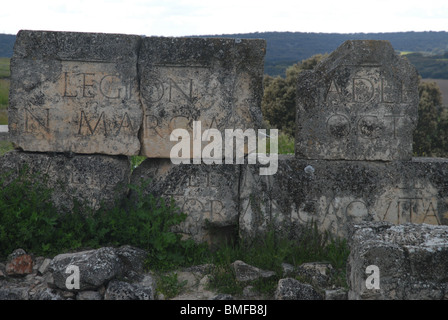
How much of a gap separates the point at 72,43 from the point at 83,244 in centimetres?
188

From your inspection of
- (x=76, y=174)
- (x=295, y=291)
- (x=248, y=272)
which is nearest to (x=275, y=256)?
(x=248, y=272)

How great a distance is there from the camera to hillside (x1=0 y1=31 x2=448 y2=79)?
38.1 m

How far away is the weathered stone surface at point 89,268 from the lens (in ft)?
12.4

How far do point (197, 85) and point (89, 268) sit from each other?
2017 millimetres

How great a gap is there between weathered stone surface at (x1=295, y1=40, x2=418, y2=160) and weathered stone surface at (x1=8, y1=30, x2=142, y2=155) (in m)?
1.71

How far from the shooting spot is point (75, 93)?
4.94 m

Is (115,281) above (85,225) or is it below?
below

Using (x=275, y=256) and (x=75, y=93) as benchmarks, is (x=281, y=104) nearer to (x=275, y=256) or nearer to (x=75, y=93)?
(x=75, y=93)

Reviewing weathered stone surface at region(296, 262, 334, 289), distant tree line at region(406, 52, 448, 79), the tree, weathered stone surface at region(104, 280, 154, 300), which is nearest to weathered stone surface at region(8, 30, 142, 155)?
weathered stone surface at region(104, 280, 154, 300)

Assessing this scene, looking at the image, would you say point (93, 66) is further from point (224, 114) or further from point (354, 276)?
point (354, 276)

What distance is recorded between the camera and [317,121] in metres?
4.93

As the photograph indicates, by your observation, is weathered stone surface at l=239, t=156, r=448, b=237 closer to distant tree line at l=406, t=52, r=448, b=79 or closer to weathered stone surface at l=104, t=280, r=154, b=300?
weathered stone surface at l=104, t=280, r=154, b=300

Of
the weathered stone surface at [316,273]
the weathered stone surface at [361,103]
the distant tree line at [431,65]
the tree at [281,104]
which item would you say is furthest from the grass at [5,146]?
the distant tree line at [431,65]

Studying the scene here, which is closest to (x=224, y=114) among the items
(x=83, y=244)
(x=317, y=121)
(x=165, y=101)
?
(x=165, y=101)
